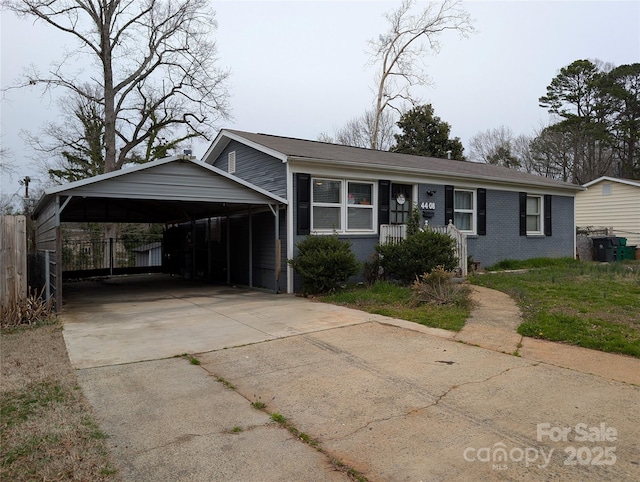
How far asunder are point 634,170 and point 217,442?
126 feet

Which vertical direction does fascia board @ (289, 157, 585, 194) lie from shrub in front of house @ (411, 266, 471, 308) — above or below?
above

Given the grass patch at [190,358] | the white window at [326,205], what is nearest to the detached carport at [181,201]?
the white window at [326,205]

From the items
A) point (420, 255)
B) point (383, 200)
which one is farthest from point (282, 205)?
Answer: point (420, 255)

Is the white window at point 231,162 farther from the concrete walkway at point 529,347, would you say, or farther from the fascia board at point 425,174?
the concrete walkway at point 529,347

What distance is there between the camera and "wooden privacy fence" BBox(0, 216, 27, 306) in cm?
776

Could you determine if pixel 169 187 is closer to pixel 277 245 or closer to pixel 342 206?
pixel 277 245

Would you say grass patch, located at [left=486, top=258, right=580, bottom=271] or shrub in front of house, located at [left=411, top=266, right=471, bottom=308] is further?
grass patch, located at [left=486, top=258, right=580, bottom=271]

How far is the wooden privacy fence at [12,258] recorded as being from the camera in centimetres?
776

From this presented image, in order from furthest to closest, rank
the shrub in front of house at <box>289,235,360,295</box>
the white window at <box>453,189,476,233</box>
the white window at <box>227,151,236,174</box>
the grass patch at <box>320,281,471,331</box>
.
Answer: the white window at <box>453,189,476,233</box> < the white window at <box>227,151,236,174</box> < the shrub in front of house at <box>289,235,360,295</box> < the grass patch at <box>320,281,471,331</box>

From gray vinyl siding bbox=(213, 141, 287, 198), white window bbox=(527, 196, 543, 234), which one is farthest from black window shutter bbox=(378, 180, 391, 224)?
white window bbox=(527, 196, 543, 234)

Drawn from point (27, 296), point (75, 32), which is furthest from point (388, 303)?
point (75, 32)

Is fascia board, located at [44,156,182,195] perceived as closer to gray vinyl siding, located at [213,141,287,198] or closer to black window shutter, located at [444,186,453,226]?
gray vinyl siding, located at [213,141,287,198]

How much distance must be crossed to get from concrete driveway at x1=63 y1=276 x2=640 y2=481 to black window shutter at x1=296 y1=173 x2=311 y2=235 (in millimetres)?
4527

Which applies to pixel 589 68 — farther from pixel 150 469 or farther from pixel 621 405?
pixel 150 469
